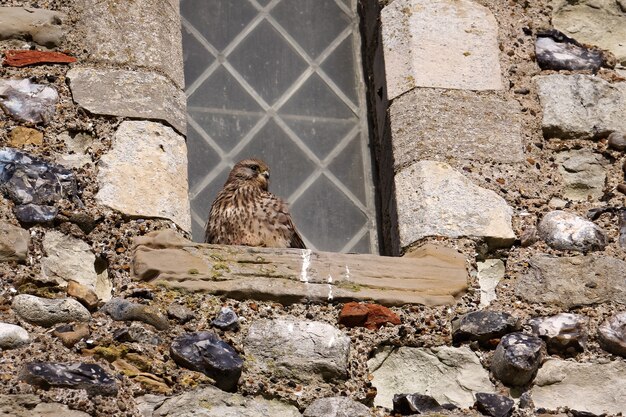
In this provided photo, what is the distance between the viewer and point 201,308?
4480 mm

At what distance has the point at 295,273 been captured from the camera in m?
4.66

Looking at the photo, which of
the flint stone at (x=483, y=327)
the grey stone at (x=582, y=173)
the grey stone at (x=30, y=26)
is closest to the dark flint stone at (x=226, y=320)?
the flint stone at (x=483, y=327)

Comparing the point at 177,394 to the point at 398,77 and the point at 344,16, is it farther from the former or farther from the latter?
the point at 344,16

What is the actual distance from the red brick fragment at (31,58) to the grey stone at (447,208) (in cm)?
126

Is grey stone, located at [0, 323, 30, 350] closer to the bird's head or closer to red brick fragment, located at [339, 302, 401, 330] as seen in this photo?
red brick fragment, located at [339, 302, 401, 330]

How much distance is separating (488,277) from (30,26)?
5.91 feet

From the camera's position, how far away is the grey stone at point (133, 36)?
5.09 metres

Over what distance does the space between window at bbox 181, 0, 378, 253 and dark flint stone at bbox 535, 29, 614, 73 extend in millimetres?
733

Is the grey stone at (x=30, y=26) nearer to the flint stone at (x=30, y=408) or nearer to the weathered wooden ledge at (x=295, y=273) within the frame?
the weathered wooden ledge at (x=295, y=273)

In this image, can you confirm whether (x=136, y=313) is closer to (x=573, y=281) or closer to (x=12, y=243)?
(x=12, y=243)

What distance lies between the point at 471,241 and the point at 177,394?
1.26 m

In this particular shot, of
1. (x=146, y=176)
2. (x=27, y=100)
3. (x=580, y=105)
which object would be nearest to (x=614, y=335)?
(x=580, y=105)

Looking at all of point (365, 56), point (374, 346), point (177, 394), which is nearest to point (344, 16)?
point (365, 56)

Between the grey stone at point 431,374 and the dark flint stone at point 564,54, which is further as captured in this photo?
the dark flint stone at point 564,54
